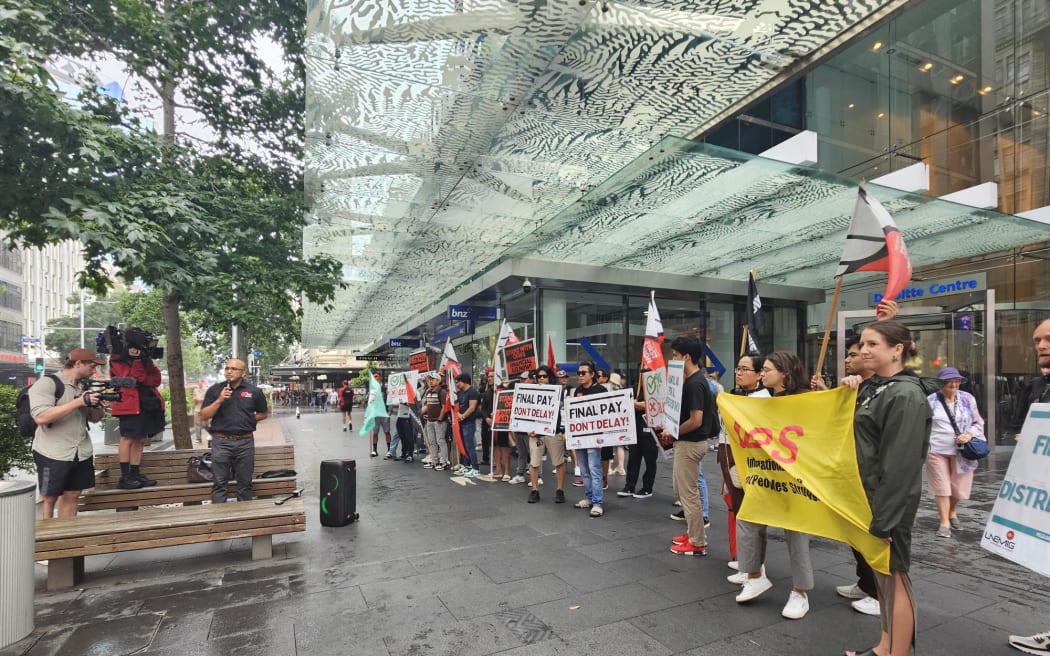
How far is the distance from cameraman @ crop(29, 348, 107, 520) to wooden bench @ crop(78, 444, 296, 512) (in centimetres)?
60

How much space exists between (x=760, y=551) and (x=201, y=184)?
353 inches

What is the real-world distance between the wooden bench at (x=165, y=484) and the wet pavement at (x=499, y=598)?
682 mm

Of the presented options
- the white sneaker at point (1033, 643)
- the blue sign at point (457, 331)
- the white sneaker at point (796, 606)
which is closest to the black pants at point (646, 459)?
the white sneaker at point (796, 606)

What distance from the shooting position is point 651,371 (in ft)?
23.7

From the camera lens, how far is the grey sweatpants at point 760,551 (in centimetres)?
Answer: 390

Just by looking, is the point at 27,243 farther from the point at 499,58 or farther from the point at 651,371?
the point at 651,371

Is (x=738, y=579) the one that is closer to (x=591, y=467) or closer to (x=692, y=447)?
(x=692, y=447)

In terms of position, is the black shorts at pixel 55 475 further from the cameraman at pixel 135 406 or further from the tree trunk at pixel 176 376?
the tree trunk at pixel 176 376

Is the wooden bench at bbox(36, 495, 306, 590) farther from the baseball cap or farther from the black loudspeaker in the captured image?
the baseball cap

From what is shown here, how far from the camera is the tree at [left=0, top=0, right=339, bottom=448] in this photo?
6348mm

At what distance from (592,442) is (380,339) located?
40.1 meters

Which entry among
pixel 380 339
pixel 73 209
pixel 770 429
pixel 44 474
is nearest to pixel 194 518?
pixel 44 474

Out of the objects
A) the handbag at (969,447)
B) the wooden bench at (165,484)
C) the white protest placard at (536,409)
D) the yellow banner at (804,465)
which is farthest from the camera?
the white protest placard at (536,409)

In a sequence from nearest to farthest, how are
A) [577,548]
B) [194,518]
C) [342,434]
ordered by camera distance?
[194,518] → [577,548] → [342,434]
